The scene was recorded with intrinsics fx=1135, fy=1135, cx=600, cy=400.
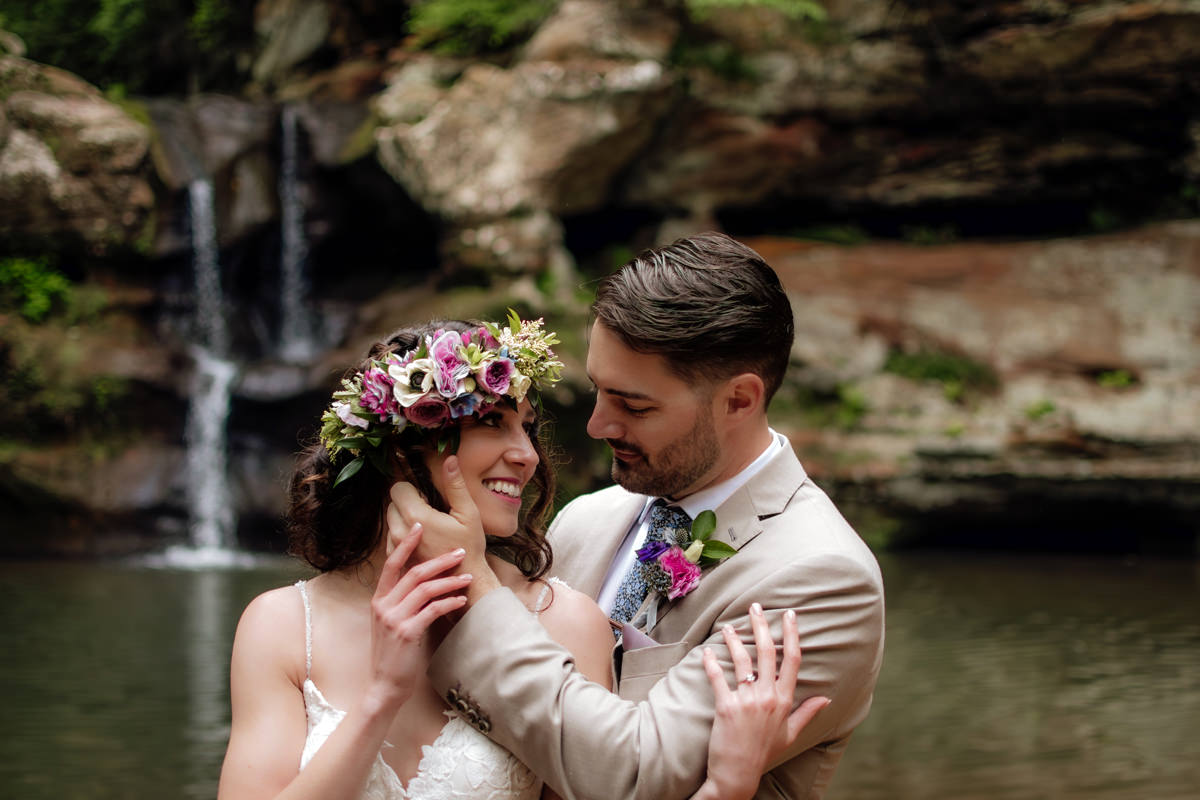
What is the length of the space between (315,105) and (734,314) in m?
13.1

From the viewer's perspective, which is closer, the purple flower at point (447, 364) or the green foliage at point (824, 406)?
the purple flower at point (447, 364)

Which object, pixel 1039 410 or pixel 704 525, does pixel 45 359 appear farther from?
pixel 704 525

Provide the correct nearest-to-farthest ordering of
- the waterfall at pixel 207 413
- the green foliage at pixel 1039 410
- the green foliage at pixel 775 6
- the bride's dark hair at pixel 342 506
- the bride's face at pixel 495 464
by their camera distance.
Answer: the bride's face at pixel 495 464 < the bride's dark hair at pixel 342 506 < the green foliage at pixel 1039 410 < the waterfall at pixel 207 413 < the green foliage at pixel 775 6

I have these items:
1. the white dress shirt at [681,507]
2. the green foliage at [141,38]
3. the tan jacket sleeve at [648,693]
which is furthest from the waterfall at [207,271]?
the tan jacket sleeve at [648,693]

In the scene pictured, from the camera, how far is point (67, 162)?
12508 mm

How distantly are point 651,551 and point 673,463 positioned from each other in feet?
0.69

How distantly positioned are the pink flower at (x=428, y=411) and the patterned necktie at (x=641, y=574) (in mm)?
650

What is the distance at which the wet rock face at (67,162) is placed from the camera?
481 inches

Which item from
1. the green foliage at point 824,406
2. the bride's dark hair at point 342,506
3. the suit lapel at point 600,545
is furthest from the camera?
the green foliage at point 824,406

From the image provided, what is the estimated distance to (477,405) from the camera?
7.70 feet

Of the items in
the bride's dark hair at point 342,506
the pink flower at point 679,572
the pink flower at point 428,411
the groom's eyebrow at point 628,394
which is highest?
the pink flower at point 428,411

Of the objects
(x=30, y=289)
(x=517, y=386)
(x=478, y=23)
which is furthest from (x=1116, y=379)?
(x=30, y=289)

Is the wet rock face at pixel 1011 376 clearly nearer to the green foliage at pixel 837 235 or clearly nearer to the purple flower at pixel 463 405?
the green foliage at pixel 837 235

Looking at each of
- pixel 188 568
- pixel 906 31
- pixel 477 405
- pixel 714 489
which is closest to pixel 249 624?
pixel 477 405
